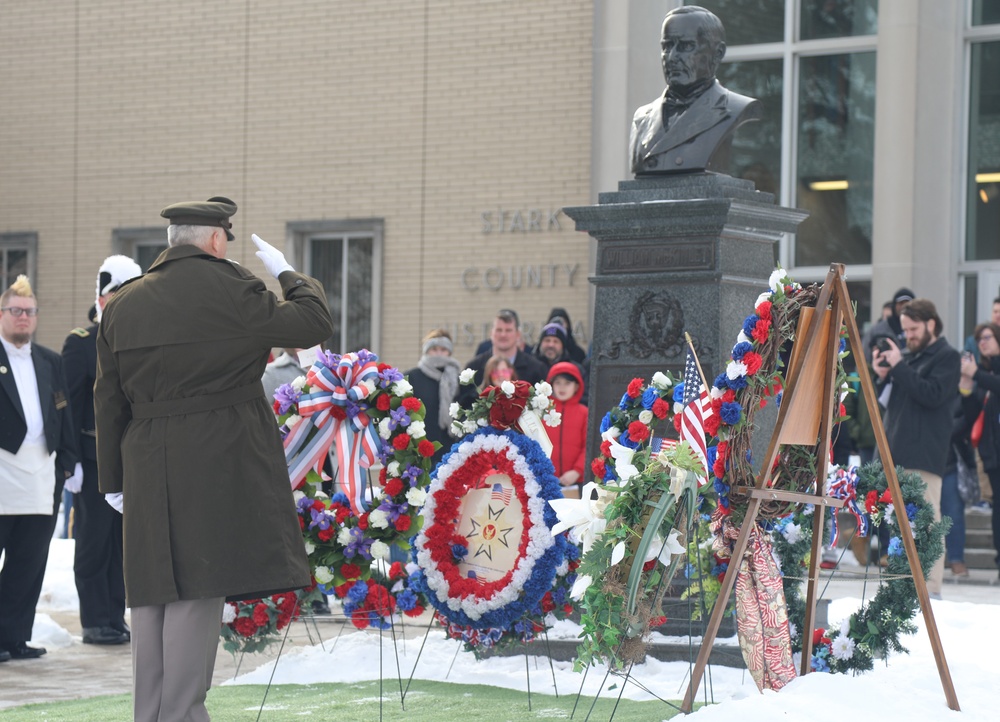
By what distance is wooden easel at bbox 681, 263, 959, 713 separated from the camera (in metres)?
6.25

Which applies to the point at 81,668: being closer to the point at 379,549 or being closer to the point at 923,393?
the point at 379,549

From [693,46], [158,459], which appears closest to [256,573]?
[158,459]

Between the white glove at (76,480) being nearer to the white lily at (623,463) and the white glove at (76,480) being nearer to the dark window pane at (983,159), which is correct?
the white lily at (623,463)

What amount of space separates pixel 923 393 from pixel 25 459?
5903mm

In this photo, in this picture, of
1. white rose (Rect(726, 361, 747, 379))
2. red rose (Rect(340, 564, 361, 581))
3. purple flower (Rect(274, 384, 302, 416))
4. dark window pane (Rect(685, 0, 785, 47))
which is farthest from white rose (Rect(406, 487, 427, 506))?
dark window pane (Rect(685, 0, 785, 47))

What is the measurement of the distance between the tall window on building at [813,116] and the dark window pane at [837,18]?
10 millimetres

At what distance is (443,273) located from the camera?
52.3ft

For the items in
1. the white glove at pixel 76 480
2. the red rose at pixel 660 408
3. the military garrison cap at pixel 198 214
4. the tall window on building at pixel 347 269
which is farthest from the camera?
the tall window on building at pixel 347 269

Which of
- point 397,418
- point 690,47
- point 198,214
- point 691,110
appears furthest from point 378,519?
point 690,47

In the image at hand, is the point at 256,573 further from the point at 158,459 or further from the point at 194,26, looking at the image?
the point at 194,26

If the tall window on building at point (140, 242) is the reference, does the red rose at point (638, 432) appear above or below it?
below

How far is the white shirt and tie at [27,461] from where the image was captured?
29.3 ft

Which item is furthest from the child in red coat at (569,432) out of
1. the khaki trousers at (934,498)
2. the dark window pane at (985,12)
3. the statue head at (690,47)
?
the dark window pane at (985,12)

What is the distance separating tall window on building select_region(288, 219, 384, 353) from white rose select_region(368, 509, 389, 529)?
942cm
